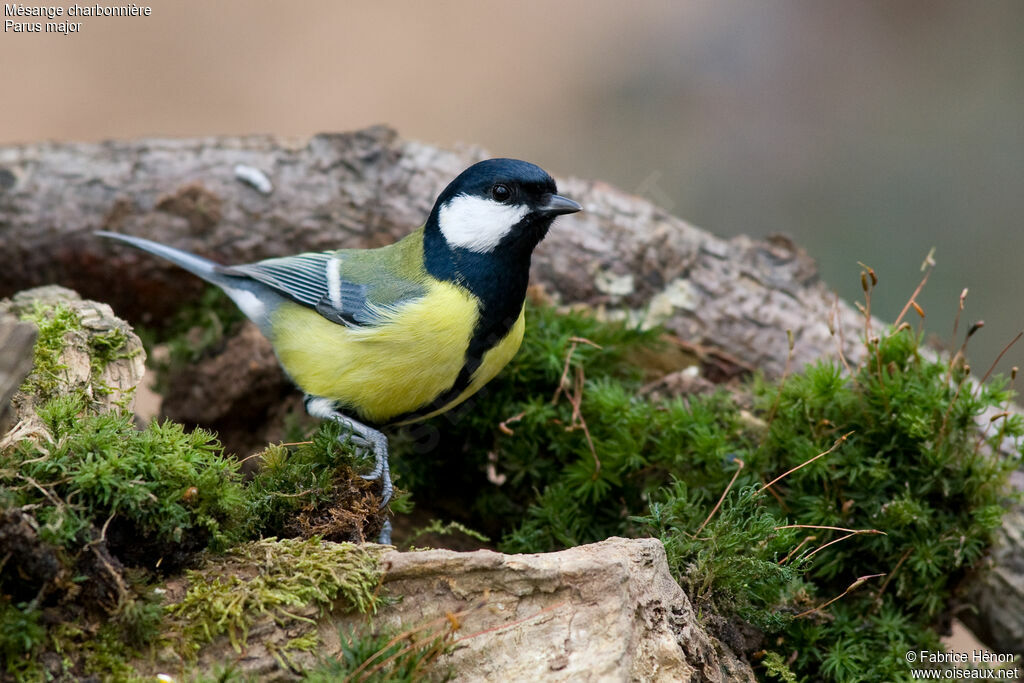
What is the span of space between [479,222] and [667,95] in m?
5.95

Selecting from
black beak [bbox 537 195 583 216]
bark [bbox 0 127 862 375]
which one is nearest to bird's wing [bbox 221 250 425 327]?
black beak [bbox 537 195 583 216]

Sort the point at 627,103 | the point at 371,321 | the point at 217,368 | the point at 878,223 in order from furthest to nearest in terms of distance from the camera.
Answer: the point at 627,103 → the point at 878,223 → the point at 217,368 → the point at 371,321

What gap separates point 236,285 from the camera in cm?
377

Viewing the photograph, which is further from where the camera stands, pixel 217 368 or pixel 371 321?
pixel 217 368

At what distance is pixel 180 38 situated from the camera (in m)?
8.43

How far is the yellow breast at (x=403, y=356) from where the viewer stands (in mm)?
3010

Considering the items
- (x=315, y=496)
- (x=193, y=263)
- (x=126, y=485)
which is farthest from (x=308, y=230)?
(x=126, y=485)

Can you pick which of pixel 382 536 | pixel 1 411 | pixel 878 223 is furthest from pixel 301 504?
pixel 878 223

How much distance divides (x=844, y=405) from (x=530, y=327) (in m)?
1.37

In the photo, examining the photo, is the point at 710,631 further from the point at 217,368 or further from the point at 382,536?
the point at 217,368

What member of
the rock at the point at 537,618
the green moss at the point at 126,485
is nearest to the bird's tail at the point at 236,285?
the green moss at the point at 126,485

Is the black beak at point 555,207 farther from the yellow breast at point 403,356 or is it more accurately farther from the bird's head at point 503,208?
the yellow breast at point 403,356

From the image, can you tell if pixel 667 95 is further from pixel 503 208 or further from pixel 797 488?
pixel 797 488

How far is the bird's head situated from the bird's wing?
0.94ft
